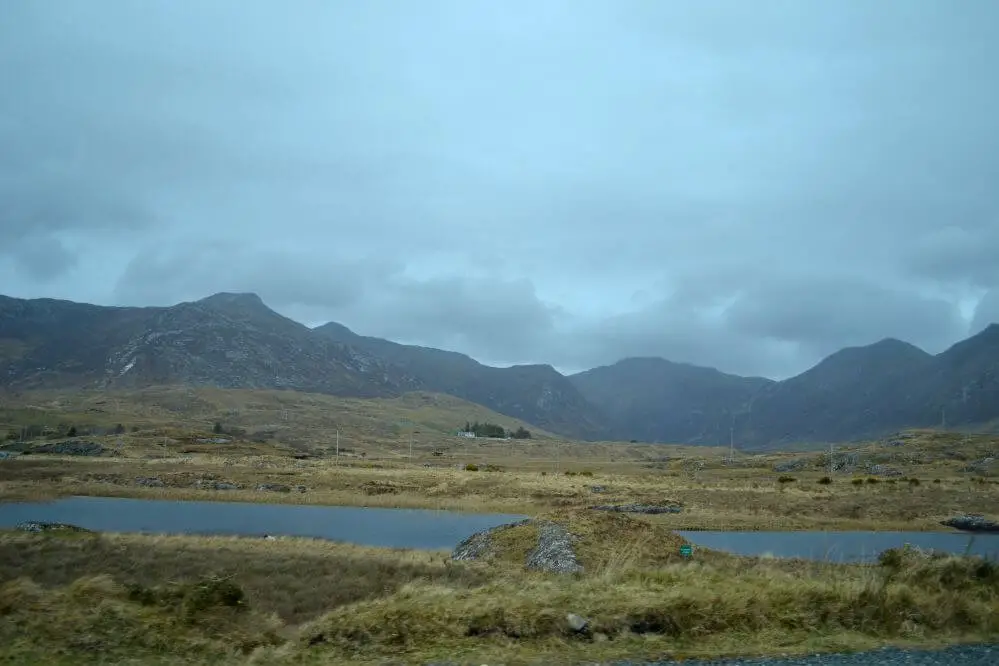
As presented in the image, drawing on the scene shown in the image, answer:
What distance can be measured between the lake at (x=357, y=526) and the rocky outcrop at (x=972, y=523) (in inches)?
107

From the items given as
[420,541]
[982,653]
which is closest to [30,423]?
[420,541]

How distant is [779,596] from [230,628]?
8883mm

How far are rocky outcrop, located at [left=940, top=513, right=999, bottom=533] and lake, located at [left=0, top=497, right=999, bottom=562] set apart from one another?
8.88ft

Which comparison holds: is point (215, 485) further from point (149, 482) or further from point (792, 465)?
point (792, 465)

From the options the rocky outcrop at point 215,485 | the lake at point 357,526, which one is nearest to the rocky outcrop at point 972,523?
the lake at point 357,526

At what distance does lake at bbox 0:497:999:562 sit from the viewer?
37469 millimetres

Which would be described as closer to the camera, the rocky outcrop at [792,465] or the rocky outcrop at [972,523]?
the rocky outcrop at [972,523]

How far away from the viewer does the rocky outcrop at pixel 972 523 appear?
158 feet

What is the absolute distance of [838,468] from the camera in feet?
332

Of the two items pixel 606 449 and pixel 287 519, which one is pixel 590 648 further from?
pixel 606 449

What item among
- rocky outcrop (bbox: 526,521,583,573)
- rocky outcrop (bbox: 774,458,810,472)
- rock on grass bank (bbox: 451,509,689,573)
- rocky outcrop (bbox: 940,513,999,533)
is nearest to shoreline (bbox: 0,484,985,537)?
rocky outcrop (bbox: 940,513,999,533)

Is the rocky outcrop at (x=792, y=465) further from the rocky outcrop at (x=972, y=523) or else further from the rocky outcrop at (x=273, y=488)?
the rocky outcrop at (x=273, y=488)

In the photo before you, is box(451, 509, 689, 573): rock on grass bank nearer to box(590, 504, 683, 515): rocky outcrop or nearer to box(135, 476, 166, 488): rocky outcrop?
box(590, 504, 683, 515): rocky outcrop

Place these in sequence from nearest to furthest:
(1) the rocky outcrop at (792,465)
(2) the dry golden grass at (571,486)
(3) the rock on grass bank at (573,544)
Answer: (3) the rock on grass bank at (573,544)
(2) the dry golden grass at (571,486)
(1) the rocky outcrop at (792,465)
